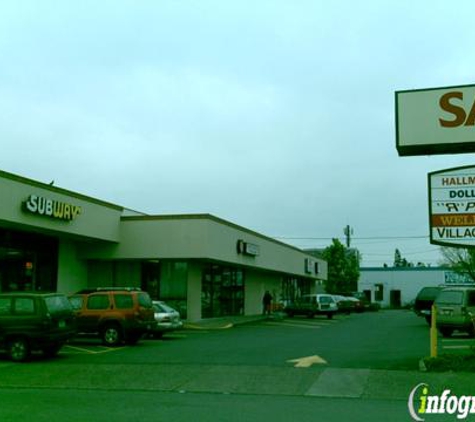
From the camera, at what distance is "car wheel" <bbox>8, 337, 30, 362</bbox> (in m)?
17.7

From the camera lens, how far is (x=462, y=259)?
168 feet

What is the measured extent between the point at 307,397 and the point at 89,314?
11839 millimetres

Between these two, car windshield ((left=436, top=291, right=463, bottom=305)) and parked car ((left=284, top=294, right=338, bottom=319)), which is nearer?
car windshield ((left=436, top=291, right=463, bottom=305))

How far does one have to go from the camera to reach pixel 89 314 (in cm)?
2272

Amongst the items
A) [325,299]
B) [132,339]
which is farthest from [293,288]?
[132,339]

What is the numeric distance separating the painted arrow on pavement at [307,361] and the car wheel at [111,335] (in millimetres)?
6588

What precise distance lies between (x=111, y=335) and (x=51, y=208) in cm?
754

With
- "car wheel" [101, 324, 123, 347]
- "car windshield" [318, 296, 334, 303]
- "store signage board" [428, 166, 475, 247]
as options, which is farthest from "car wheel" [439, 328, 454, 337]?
"car windshield" [318, 296, 334, 303]

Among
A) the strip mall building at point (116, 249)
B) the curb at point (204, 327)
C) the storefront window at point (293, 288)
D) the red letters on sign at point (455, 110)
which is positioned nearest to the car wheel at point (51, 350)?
the strip mall building at point (116, 249)

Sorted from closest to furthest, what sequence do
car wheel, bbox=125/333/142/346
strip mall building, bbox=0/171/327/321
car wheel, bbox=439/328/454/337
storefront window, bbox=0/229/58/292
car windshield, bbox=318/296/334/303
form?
car wheel, bbox=125/333/142/346, strip mall building, bbox=0/171/327/321, car wheel, bbox=439/328/454/337, storefront window, bbox=0/229/58/292, car windshield, bbox=318/296/334/303

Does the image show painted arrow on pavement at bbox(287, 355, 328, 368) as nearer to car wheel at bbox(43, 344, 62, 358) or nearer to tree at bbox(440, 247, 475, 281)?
car wheel at bbox(43, 344, 62, 358)

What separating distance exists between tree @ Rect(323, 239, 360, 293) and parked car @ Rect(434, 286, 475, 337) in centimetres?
4900

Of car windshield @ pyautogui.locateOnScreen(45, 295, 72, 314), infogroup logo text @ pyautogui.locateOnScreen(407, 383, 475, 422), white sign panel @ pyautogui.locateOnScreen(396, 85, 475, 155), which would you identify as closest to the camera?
infogroup logo text @ pyautogui.locateOnScreen(407, 383, 475, 422)

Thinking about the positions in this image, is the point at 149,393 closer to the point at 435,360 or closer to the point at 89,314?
the point at 435,360
